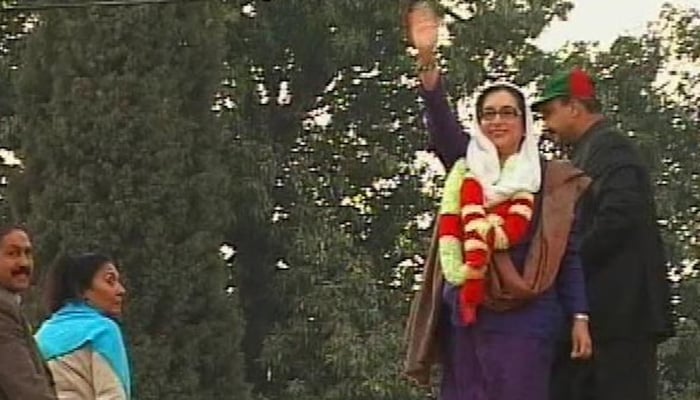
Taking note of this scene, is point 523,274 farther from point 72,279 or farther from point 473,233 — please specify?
point 72,279

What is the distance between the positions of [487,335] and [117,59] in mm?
11757

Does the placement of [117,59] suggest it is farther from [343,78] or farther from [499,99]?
[499,99]

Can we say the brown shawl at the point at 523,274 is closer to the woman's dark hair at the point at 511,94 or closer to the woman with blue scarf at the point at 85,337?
the woman's dark hair at the point at 511,94

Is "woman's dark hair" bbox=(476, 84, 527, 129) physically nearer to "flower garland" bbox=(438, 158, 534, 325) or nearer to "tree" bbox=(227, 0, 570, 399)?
"flower garland" bbox=(438, 158, 534, 325)

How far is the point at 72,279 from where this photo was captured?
21.2ft

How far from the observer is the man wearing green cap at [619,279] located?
16.8ft

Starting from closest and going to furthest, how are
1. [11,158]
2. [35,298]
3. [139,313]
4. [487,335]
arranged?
[487,335]
[35,298]
[139,313]
[11,158]

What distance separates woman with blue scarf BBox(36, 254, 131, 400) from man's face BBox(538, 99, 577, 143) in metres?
1.99

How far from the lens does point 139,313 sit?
1591 centimetres

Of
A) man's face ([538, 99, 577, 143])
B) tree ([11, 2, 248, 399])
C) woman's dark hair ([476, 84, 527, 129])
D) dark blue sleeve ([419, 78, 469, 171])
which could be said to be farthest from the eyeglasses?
tree ([11, 2, 248, 399])

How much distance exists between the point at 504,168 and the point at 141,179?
11.5 metres

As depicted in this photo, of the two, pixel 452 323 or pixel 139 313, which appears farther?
pixel 139 313

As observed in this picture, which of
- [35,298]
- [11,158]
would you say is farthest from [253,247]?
[35,298]

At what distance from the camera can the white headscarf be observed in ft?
15.8
